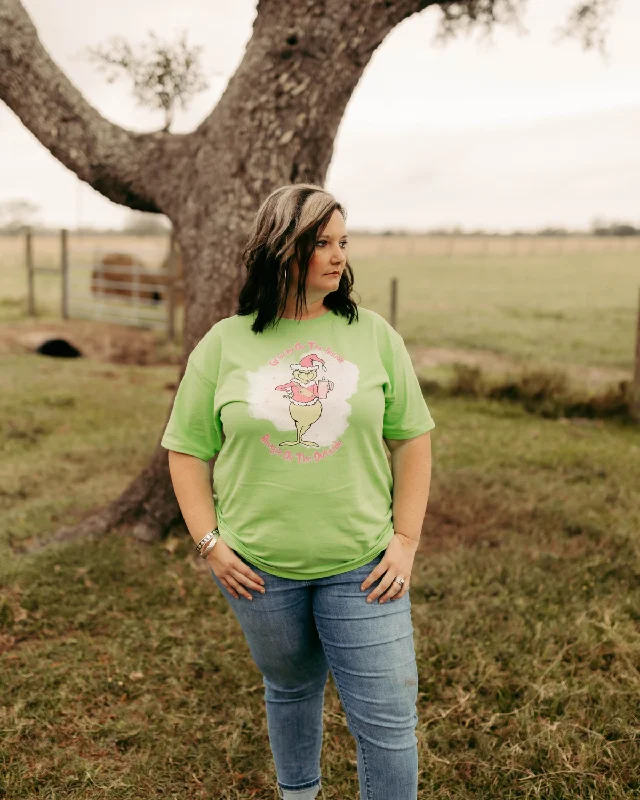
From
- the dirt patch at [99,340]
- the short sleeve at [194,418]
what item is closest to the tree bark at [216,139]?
the short sleeve at [194,418]

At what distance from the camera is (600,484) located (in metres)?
5.58

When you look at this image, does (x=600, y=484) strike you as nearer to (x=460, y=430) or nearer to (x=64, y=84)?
(x=460, y=430)

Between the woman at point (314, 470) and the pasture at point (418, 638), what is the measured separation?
3.36ft

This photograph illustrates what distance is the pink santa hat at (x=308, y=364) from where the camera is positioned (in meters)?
1.93

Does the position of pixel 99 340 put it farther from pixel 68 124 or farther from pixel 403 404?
pixel 403 404

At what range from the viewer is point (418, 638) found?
3.54m

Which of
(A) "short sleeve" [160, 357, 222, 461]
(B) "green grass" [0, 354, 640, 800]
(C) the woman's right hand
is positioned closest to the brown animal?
(B) "green grass" [0, 354, 640, 800]

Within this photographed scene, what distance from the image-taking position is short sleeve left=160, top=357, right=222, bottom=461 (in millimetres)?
2014

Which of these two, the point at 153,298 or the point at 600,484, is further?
the point at 153,298

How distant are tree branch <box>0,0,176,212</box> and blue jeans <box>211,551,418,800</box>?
119 inches

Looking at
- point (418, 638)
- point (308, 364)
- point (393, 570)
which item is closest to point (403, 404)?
point (308, 364)

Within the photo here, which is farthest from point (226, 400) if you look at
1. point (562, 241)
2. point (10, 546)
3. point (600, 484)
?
point (562, 241)

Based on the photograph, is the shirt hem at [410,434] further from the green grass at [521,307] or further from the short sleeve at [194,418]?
the green grass at [521,307]

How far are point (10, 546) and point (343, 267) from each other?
333 centimetres
